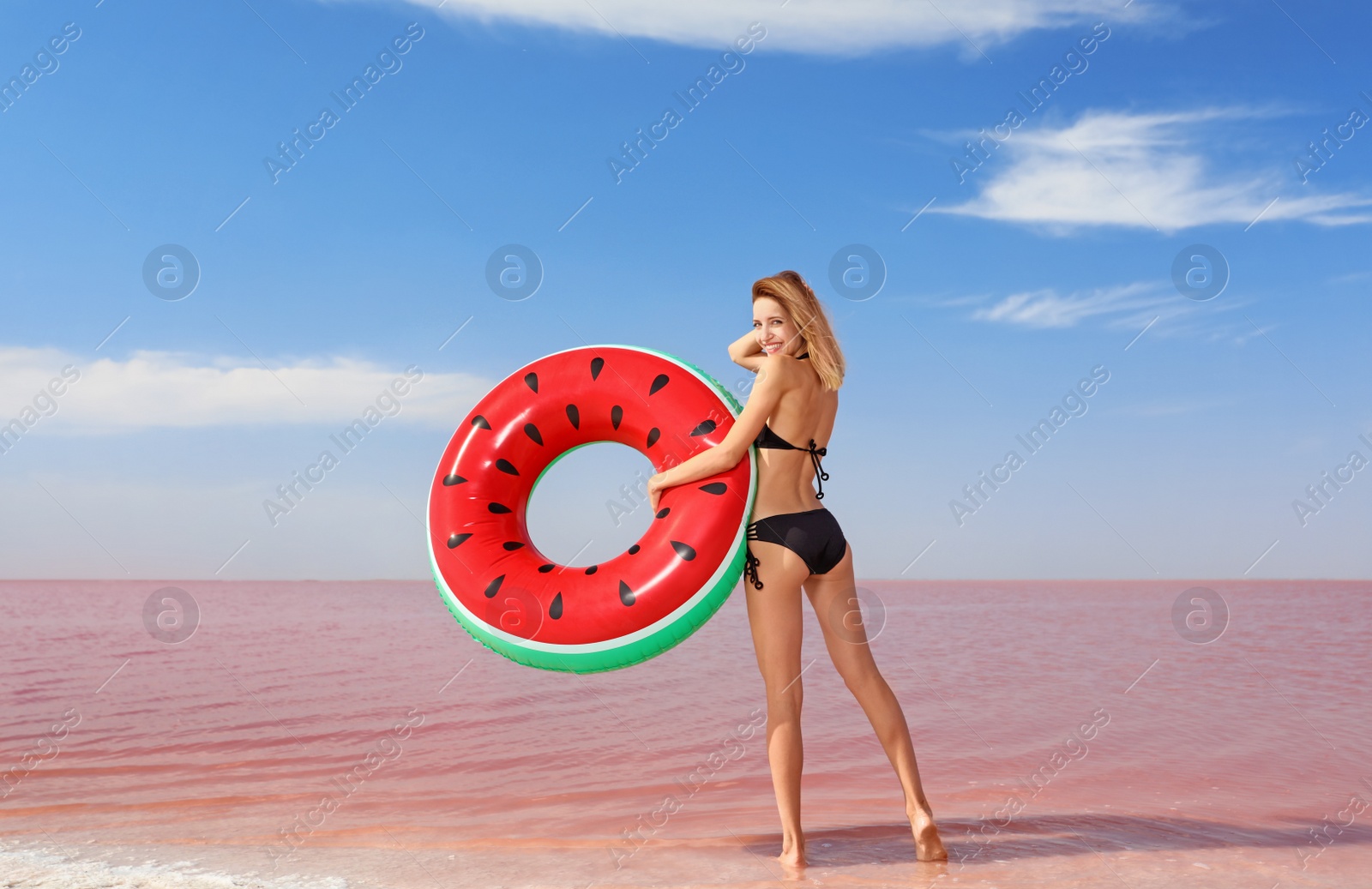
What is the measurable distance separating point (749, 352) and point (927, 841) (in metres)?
1.69

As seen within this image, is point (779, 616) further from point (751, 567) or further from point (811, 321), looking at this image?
point (811, 321)

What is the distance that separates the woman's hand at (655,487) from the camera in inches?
126

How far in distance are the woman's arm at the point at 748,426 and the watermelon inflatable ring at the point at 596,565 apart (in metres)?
0.05

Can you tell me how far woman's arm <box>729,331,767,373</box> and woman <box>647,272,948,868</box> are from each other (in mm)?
80

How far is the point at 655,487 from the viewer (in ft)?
10.6

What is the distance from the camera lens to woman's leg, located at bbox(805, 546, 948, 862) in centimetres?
311

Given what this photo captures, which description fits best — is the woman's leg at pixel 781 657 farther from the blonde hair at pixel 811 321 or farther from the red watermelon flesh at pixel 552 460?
the blonde hair at pixel 811 321
